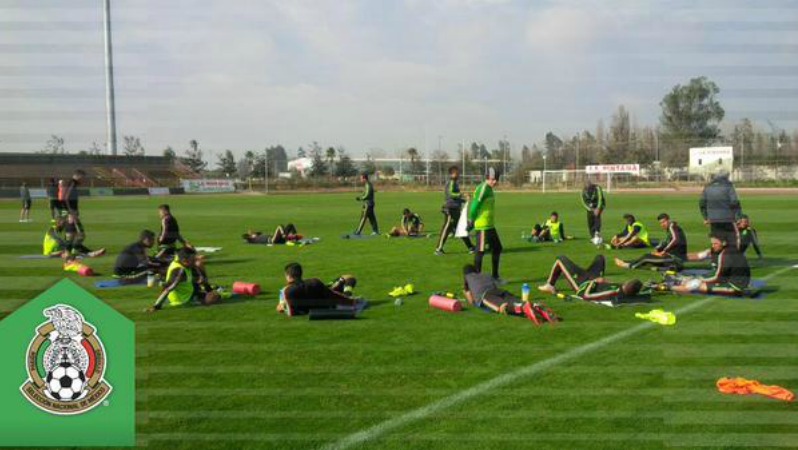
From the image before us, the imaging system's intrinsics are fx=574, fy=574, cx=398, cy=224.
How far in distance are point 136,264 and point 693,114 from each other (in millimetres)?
8834

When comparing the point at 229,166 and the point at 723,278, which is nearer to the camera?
the point at 723,278

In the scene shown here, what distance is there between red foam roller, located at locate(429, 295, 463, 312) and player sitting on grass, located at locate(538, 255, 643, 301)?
1826 mm

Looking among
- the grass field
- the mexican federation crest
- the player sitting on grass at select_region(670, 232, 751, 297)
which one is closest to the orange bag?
the grass field

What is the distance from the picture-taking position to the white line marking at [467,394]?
3.66 metres

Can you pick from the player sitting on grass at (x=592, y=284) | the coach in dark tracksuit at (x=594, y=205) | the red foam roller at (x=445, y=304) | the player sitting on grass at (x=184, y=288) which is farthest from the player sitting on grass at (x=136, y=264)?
the coach in dark tracksuit at (x=594, y=205)

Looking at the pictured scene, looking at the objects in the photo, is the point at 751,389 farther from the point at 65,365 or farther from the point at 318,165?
the point at 318,165

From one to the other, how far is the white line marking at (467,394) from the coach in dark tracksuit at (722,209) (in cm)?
299

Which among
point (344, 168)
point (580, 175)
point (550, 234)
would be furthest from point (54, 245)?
point (344, 168)

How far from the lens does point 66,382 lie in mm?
2582

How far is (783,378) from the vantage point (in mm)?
4816

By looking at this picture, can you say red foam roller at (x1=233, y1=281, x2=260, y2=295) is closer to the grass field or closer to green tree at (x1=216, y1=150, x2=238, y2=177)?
the grass field

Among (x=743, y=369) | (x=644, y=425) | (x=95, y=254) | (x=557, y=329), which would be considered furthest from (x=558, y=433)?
(x=95, y=254)

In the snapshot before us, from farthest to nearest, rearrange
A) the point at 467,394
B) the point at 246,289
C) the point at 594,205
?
the point at 594,205 < the point at 246,289 < the point at 467,394

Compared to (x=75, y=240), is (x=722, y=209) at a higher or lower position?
higher
